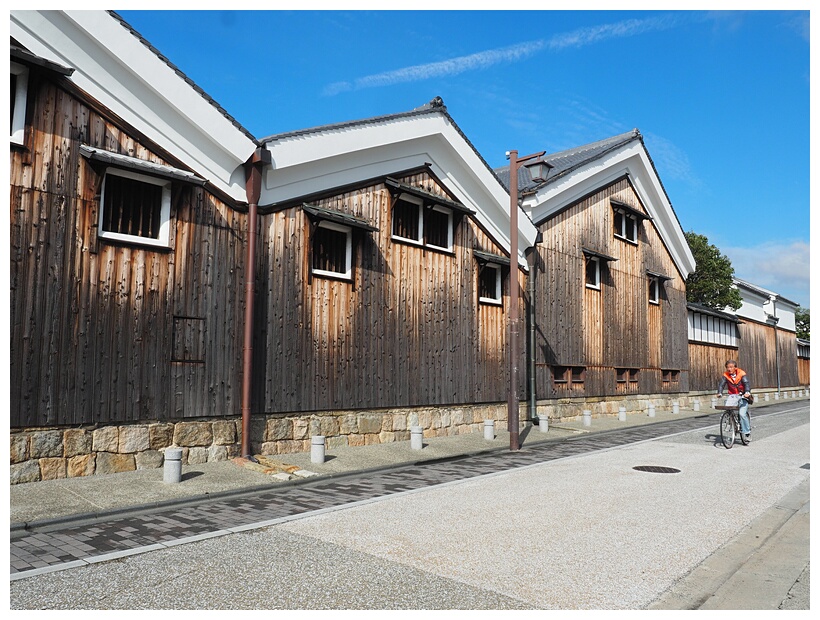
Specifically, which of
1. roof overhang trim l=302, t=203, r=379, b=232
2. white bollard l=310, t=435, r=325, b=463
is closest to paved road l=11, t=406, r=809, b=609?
white bollard l=310, t=435, r=325, b=463

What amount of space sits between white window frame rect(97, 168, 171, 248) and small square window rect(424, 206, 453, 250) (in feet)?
21.7

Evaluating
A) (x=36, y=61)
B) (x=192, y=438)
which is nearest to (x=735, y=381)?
(x=192, y=438)

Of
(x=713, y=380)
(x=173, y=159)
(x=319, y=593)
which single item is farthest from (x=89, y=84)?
(x=713, y=380)

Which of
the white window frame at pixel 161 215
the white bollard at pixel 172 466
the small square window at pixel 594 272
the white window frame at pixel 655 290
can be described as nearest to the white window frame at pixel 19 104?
the white window frame at pixel 161 215

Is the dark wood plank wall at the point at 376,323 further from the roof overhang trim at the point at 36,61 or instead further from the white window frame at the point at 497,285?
the roof overhang trim at the point at 36,61

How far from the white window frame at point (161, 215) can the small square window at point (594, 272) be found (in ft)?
50.5

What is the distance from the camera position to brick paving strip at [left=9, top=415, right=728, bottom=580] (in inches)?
237

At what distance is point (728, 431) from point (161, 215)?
481 inches

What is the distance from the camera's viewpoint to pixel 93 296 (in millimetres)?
9844

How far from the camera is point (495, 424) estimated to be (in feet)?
56.6

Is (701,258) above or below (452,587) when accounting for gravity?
above

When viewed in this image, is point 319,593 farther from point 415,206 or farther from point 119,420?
point 415,206

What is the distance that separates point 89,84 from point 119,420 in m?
5.19
